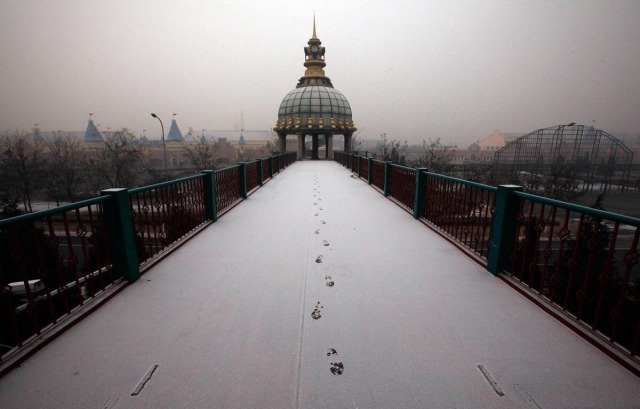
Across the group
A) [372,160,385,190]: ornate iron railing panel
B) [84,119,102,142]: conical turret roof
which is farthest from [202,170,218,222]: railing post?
[84,119,102,142]: conical turret roof

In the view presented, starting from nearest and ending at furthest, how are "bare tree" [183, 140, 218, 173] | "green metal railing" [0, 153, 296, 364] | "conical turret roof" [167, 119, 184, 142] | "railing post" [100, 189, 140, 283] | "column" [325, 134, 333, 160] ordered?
1. "green metal railing" [0, 153, 296, 364]
2. "railing post" [100, 189, 140, 283]
3. "column" [325, 134, 333, 160]
4. "bare tree" [183, 140, 218, 173]
5. "conical turret roof" [167, 119, 184, 142]

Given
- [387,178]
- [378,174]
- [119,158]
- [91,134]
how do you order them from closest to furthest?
1. [387,178]
2. [378,174]
3. [119,158]
4. [91,134]

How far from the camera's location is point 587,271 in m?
2.86

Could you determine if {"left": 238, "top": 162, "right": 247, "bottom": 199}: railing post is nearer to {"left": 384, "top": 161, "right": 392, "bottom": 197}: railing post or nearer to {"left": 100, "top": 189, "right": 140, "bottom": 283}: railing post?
{"left": 384, "top": 161, "right": 392, "bottom": 197}: railing post

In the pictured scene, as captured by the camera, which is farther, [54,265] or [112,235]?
[54,265]

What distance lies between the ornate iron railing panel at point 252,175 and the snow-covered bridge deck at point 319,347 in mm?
6977

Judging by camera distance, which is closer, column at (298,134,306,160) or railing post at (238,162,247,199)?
railing post at (238,162,247,199)

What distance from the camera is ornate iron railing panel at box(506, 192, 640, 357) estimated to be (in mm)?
2500

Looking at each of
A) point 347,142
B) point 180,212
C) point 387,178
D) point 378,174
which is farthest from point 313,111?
point 180,212

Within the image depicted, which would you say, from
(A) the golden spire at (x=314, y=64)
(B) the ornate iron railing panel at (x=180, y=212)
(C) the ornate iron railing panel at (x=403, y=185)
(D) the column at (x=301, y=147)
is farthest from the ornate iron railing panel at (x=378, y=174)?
(A) the golden spire at (x=314, y=64)

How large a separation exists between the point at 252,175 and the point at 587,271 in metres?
10.8

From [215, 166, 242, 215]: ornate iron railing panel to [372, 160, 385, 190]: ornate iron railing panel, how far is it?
556 cm

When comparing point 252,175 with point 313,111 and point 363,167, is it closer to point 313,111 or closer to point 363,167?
point 363,167

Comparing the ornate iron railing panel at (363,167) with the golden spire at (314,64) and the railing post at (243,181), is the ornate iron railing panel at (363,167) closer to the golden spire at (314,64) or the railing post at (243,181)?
the railing post at (243,181)
